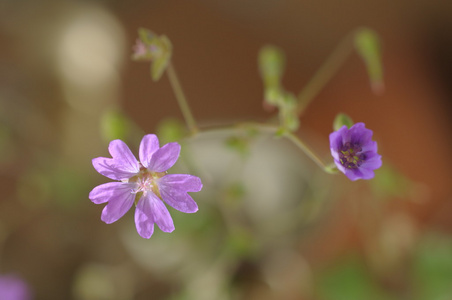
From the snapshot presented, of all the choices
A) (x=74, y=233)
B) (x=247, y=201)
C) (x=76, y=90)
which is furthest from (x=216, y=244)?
(x=76, y=90)

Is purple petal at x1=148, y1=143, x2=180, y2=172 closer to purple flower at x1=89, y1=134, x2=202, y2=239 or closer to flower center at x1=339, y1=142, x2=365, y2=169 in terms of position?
purple flower at x1=89, y1=134, x2=202, y2=239

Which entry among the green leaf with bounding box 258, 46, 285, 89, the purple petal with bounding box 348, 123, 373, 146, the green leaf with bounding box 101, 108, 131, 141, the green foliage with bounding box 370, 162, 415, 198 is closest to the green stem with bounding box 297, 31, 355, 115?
the green foliage with bounding box 370, 162, 415, 198

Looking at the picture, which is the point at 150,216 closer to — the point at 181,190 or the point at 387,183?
the point at 181,190

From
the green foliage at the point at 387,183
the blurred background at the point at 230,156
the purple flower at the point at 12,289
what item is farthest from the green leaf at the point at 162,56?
the purple flower at the point at 12,289

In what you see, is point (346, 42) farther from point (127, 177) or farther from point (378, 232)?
point (127, 177)

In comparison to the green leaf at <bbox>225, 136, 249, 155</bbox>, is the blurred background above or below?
above

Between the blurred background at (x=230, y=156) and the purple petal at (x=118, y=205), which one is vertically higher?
the blurred background at (x=230, y=156)

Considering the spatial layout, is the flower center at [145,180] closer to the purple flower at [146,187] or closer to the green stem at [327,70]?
the purple flower at [146,187]
